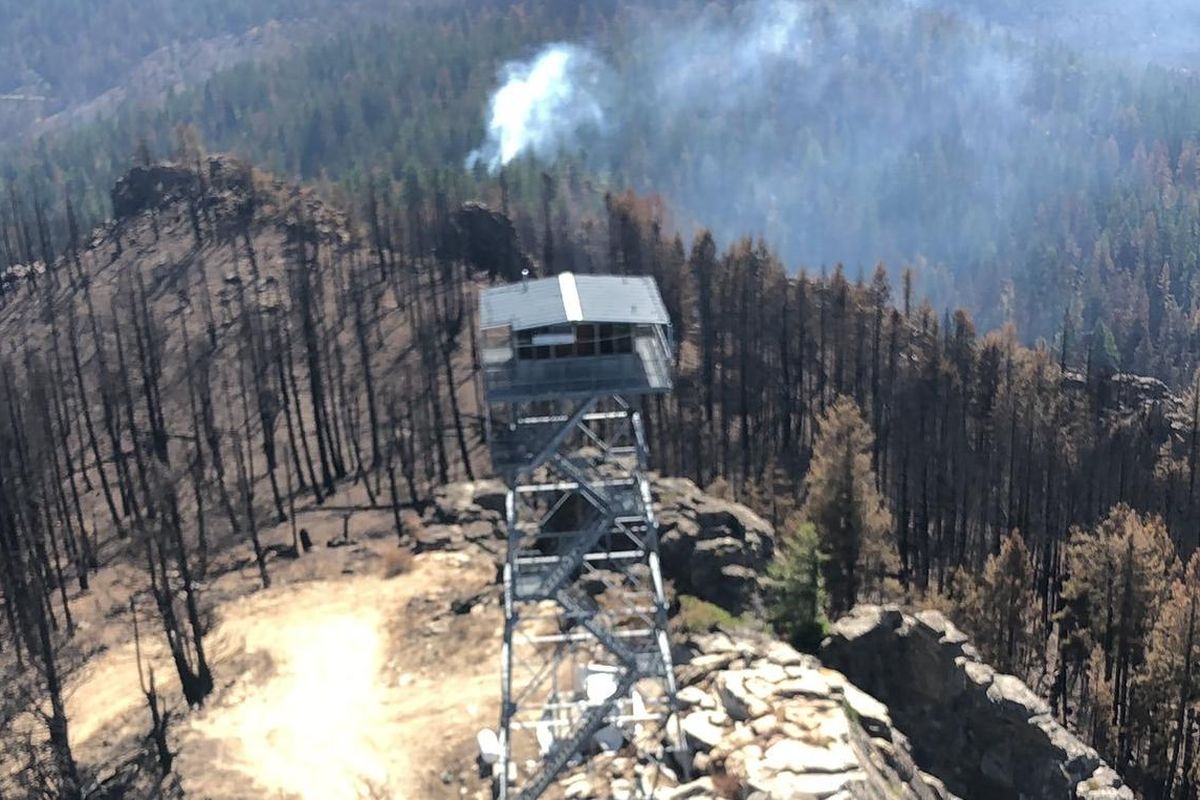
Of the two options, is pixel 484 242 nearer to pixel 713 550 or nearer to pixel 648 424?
pixel 648 424

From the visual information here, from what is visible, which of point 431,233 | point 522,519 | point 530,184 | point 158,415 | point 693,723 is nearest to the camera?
point 693,723

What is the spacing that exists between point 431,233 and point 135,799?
294 ft

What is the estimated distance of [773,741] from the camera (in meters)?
34.3

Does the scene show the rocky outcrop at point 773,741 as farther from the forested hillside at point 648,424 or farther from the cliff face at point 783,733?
the forested hillside at point 648,424

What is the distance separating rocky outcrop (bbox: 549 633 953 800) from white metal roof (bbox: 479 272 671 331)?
1318 centimetres

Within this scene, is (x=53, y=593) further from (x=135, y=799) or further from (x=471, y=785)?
(x=471, y=785)


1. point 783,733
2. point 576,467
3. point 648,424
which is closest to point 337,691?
point 576,467

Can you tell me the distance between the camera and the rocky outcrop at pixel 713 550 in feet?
173

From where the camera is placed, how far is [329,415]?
300 ft

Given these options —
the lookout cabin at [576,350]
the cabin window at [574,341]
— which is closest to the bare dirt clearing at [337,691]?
the lookout cabin at [576,350]

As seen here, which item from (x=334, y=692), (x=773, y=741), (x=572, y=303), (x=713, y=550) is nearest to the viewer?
(x=773, y=741)

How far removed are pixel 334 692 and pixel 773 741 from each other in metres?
19.7

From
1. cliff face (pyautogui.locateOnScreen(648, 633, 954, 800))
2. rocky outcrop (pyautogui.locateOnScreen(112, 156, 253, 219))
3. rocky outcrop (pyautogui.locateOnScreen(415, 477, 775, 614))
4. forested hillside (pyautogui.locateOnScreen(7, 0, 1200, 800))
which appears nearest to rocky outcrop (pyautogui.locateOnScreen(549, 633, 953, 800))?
cliff face (pyautogui.locateOnScreen(648, 633, 954, 800))

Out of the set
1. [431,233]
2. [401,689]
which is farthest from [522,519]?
[431,233]
